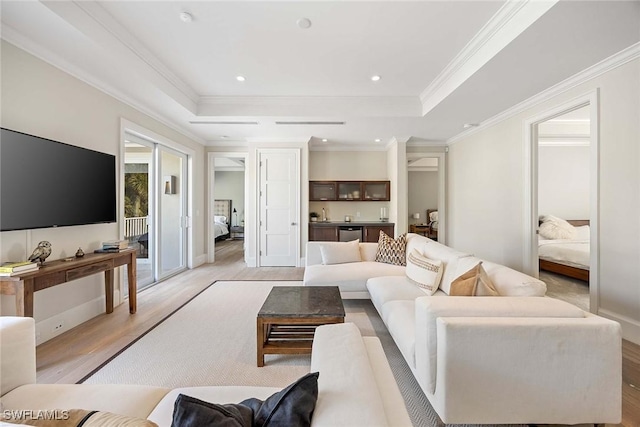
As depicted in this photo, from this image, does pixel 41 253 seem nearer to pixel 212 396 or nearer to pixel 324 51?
pixel 212 396

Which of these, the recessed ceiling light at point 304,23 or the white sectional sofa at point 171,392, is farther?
the recessed ceiling light at point 304,23

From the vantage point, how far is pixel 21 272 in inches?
79.0

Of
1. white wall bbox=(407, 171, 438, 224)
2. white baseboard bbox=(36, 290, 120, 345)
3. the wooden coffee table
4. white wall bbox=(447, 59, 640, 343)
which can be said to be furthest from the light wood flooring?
white wall bbox=(407, 171, 438, 224)

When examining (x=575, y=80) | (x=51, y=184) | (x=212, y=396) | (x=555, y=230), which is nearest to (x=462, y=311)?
(x=212, y=396)

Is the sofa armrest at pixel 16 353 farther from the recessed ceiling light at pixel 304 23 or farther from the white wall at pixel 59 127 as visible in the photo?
the recessed ceiling light at pixel 304 23

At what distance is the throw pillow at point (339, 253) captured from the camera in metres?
3.77

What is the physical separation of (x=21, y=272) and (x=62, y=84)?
5.95 ft

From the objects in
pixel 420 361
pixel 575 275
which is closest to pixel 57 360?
pixel 420 361

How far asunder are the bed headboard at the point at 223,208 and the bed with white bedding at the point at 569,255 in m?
9.21

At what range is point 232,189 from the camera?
10.6 m

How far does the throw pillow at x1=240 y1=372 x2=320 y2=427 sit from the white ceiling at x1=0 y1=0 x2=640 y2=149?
2604mm

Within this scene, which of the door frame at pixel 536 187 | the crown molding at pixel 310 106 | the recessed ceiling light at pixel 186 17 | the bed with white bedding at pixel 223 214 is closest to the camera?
the recessed ceiling light at pixel 186 17

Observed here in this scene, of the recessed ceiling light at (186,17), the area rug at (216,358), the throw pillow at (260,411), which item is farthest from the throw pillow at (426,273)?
the recessed ceiling light at (186,17)

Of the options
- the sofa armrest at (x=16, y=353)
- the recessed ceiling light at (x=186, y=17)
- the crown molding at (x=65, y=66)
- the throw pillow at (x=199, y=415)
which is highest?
the recessed ceiling light at (x=186, y=17)
